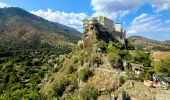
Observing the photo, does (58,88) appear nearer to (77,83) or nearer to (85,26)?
(77,83)

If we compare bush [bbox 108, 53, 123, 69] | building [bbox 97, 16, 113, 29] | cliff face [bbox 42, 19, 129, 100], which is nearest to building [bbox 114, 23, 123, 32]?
building [bbox 97, 16, 113, 29]

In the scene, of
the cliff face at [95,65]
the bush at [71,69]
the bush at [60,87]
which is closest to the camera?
the cliff face at [95,65]

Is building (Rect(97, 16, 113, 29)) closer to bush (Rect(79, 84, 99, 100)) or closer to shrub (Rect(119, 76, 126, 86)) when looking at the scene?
shrub (Rect(119, 76, 126, 86))

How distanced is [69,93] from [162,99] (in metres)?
22.6

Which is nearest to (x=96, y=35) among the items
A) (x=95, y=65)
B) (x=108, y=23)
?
(x=108, y=23)

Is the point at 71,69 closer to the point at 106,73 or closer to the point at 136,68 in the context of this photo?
the point at 106,73

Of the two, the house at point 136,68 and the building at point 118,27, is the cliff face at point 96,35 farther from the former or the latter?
the house at point 136,68

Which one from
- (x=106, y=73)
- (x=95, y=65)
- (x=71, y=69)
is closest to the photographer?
(x=106, y=73)

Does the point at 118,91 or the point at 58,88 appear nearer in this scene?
the point at 118,91

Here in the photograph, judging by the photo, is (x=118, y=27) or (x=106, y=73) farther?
(x=118, y=27)

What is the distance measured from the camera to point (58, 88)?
191 feet

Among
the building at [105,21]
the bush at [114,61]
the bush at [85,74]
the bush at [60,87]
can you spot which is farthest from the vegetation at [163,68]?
the building at [105,21]

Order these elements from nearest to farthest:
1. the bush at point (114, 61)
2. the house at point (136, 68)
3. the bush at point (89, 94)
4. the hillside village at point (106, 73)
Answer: the hillside village at point (106, 73) < the bush at point (89, 94) < the house at point (136, 68) < the bush at point (114, 61)

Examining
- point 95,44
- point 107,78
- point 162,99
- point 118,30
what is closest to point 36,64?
point 118,30
